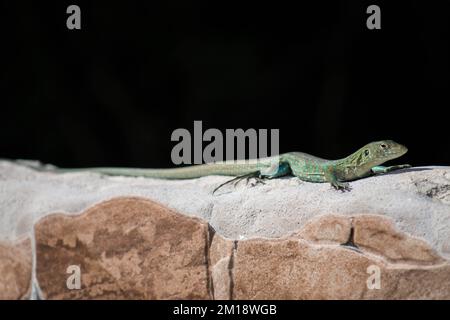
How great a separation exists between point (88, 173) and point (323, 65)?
333cm

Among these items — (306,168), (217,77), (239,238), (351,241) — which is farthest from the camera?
(217,77)

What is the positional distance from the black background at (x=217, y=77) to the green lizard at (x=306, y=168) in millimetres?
2646

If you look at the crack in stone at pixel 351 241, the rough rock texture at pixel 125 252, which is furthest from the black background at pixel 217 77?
the rough rock texture at pixel 125 252

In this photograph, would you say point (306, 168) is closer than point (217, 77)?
Yes

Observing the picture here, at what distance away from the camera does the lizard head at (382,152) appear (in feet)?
10.9

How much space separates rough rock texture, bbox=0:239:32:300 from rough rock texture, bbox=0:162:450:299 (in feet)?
0.04

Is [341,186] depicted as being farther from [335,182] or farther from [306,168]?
[306,168]

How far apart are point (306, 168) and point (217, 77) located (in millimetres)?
3809

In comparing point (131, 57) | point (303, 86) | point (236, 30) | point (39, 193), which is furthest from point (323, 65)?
point (39, 193)

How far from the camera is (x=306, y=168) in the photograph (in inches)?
139

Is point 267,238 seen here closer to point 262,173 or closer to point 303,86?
point 262,173

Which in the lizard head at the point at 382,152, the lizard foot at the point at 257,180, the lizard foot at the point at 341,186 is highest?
the lizard head at the point at 382,152

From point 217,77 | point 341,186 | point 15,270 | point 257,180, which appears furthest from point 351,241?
point 217,77

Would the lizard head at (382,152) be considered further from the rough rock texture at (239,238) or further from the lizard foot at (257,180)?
the lizard foot at (257,180)
